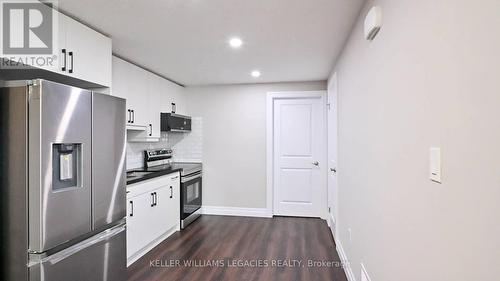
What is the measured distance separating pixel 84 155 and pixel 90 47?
1049 mm

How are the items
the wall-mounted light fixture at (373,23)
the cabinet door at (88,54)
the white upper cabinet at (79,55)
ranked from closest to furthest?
1. the wall-mounted light fixture at (373,23)
2. the white upper cabinet at (79,55)
3. the cabinet door at (88,54)

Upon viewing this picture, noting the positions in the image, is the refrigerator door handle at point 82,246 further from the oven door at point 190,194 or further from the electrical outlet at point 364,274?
the electrical outlet at point 364,274

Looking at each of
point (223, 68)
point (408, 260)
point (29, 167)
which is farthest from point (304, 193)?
point (29, 167)

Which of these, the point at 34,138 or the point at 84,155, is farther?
the point at 84,155

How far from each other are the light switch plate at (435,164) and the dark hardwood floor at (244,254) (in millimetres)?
2027

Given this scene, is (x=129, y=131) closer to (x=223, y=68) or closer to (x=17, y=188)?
(x=223, y=68)

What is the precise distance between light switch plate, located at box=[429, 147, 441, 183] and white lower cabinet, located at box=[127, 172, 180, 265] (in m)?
2.64

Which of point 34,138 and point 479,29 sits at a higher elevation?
point 479,29

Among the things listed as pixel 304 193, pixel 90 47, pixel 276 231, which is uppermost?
pixel 90 47

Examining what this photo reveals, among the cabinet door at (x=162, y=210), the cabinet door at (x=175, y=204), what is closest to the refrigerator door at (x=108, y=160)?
the cabinet door at (x=162, y=210)

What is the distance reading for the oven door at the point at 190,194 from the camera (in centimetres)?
407

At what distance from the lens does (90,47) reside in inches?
92.6

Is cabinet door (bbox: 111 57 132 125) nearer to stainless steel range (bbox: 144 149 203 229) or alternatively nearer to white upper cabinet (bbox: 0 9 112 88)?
white upper cabinet (bbox: 0 9 112 88)

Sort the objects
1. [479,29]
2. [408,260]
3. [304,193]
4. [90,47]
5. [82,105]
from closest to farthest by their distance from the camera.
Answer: [479,29] < [408,260] < [82,105] < [90,47] < [304,193]
